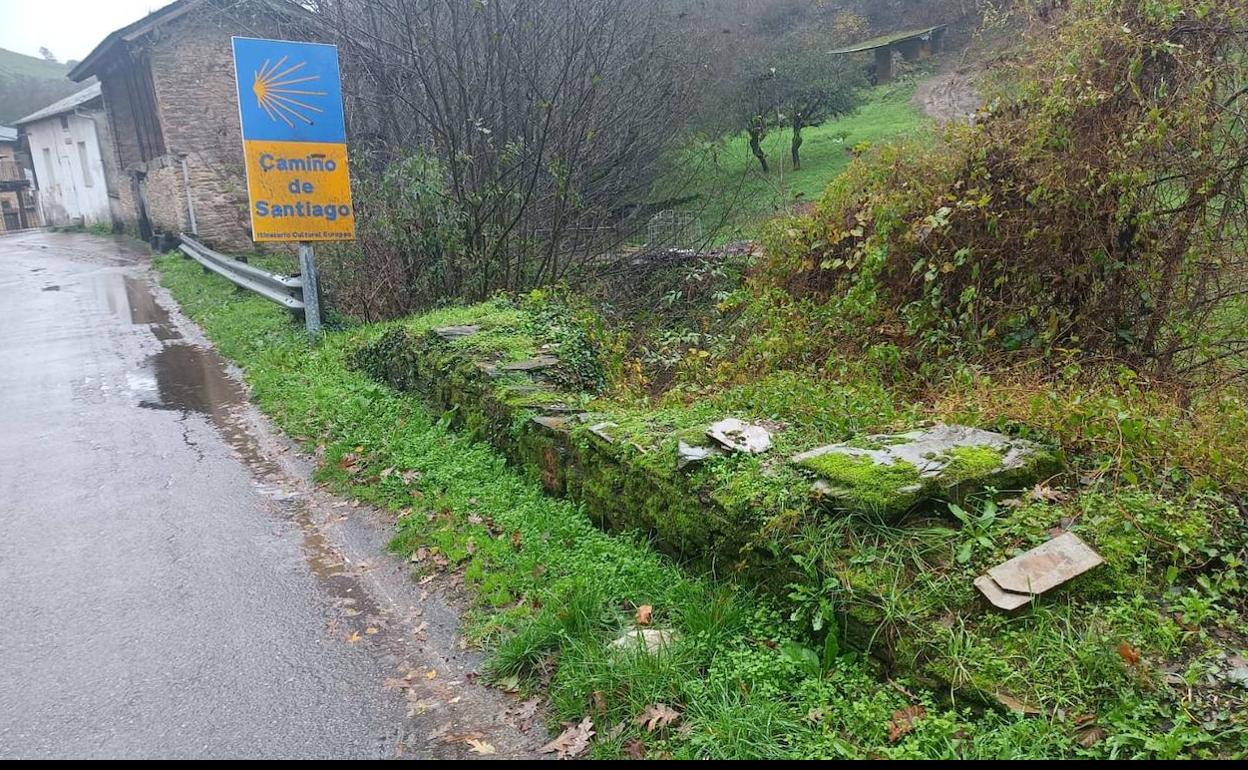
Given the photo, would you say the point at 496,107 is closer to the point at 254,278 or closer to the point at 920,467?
the point at 254,278

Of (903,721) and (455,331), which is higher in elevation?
(455,331)

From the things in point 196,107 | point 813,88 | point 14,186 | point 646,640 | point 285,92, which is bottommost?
point 646,640

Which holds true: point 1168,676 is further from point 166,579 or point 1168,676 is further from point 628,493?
point 166,579

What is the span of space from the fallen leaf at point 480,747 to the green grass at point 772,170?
633 centimetres

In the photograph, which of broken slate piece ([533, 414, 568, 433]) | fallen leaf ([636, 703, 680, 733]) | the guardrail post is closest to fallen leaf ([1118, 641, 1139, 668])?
fallen leaf ([636, 703, 680, 733])

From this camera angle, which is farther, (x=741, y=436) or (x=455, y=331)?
(x=455, y=331)

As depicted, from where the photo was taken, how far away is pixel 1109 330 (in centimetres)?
564

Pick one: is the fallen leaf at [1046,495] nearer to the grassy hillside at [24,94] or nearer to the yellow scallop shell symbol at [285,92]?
the yellow scallop shell symbol at [285,92]

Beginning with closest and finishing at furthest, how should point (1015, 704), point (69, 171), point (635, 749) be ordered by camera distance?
point (1015, 704)
point (635, 749)
point (69, 171)

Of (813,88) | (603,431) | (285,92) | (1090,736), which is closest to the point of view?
(1090,736)

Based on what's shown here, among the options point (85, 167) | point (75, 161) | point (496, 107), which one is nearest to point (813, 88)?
point (496, 107)

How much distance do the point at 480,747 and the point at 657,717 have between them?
779 mm

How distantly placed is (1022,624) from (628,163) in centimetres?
1146

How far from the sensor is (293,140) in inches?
409
